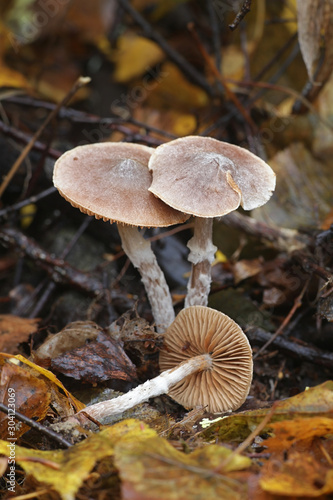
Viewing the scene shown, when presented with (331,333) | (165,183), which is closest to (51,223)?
(165,183)

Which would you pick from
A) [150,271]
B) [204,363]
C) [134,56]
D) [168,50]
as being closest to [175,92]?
[168,50]

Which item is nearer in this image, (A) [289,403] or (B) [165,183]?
(A) [289,403]

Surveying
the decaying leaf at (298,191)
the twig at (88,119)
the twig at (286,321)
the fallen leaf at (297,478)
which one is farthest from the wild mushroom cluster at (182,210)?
the decaying leaf at (298,191)

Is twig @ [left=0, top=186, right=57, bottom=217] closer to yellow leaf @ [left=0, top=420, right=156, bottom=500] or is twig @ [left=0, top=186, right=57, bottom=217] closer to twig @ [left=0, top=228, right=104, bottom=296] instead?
twig @ [left=0, top=228, right=104, bottom=296]

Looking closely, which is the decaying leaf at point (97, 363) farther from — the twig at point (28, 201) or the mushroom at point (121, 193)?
the twig at point (28, 201)

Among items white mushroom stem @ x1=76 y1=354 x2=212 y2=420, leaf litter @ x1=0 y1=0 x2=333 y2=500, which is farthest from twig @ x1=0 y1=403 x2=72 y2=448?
white mushroom stem @ x1=76 y1=354 x2=212 y2=420

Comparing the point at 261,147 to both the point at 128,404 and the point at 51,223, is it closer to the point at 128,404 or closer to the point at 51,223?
the point at 51,223
